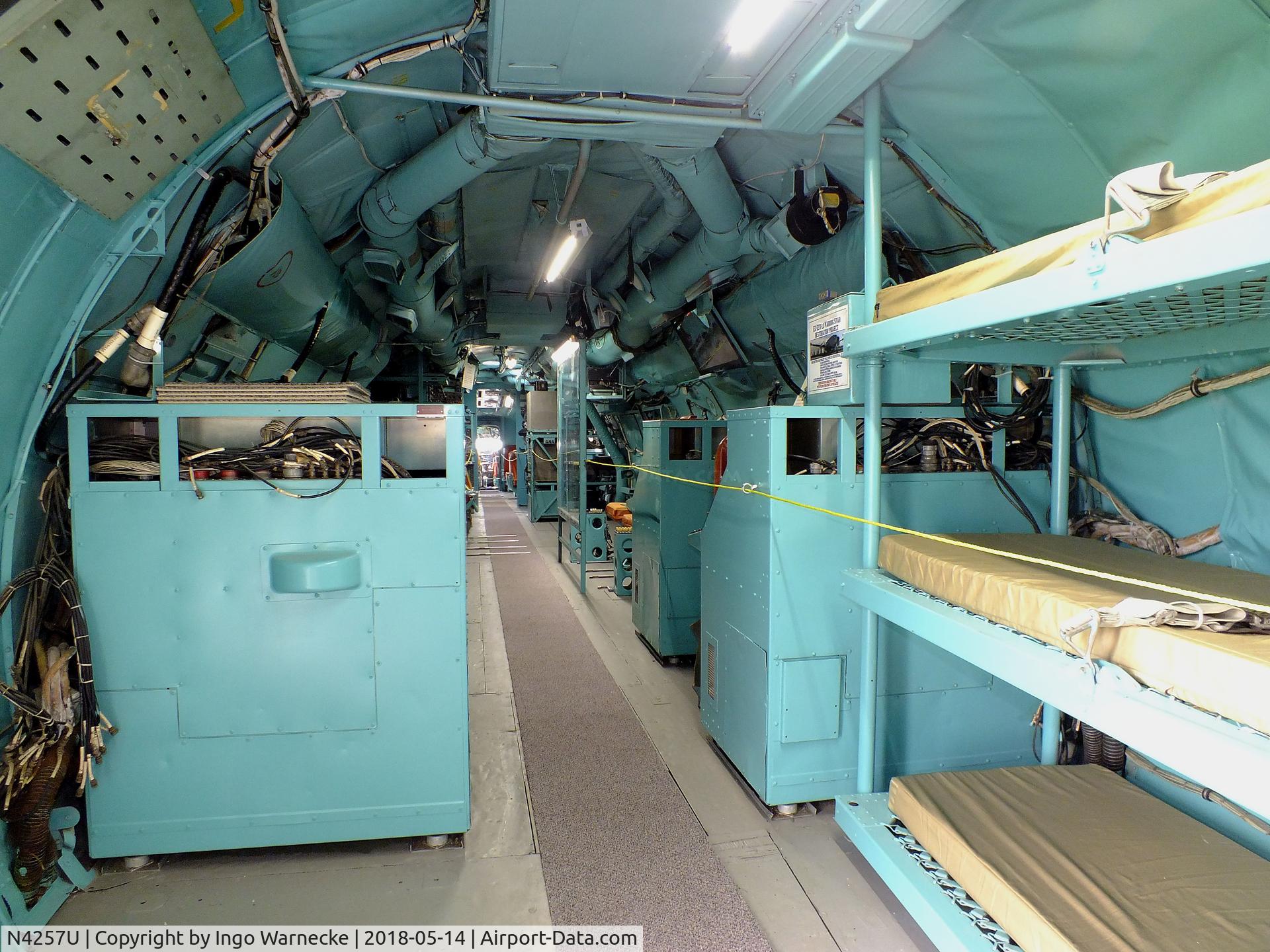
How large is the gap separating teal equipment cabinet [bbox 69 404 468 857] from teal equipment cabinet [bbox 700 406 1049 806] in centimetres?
137

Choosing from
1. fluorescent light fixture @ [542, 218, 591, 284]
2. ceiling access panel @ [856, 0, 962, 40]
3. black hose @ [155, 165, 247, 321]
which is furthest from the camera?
fluorescent light fixture @ [542, 218, 591, 284]

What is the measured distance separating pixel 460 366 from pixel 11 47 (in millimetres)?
10788

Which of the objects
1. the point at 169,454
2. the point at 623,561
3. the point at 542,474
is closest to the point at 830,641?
the point at 169,454

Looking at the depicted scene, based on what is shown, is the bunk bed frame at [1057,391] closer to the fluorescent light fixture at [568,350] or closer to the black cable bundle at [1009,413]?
the black cable bundle at [1009,413]

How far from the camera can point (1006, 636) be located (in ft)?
6.31

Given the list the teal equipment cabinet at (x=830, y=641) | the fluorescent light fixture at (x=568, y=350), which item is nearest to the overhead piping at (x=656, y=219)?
the fluorescent light fixture at (x=568, y=350)

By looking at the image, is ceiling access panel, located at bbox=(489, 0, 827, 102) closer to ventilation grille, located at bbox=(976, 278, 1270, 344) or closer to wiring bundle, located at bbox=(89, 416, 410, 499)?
ventilation grille, located at bbox=(976, 278, 1270, 344)

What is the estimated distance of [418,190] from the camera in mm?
4039

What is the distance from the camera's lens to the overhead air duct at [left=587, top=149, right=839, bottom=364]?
4078 mm

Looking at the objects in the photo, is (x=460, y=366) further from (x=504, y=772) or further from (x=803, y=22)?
(x=803, y=22)

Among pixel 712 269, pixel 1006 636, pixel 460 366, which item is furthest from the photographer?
pixel 460 366

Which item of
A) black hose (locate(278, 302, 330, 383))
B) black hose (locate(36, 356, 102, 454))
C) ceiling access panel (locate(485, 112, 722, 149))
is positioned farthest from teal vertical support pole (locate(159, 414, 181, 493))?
black hose (locate(278, 302, 330, 383))

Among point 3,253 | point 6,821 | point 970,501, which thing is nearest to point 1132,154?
point 970,501

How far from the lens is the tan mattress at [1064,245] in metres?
1.34
